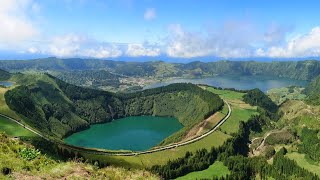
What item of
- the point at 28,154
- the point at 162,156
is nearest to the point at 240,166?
the point at 162,156

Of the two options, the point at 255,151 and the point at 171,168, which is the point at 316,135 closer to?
the point at 255,151

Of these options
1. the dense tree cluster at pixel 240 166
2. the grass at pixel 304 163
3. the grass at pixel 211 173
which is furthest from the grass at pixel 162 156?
the grass at pixel 304 163

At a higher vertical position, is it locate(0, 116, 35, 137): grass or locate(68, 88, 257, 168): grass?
locate(0, 116, 35, 137): grass

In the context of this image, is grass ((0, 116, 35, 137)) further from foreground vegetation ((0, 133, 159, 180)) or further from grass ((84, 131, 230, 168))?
foreground vegetation ((0, 133, 159, 180))

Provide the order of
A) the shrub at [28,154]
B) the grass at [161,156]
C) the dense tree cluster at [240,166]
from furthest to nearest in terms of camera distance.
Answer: the grass at [161,156], the dense tree cluster at [240,166], the shrub at [28,154]

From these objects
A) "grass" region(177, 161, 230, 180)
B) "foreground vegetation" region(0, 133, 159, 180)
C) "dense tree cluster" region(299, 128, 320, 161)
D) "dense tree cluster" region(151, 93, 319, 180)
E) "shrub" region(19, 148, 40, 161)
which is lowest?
"grass" region(177, 161, 230, 180)

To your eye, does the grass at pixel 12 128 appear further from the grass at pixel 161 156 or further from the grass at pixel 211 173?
the grass at pixel 211 173

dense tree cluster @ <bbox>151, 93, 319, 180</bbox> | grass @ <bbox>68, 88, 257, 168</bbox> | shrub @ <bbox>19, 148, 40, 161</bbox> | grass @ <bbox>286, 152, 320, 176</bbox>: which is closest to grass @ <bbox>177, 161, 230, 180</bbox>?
dense tree cluster @ <bbox>151, 93, 319, 180</bbox>
